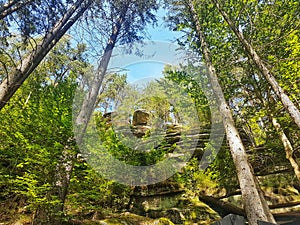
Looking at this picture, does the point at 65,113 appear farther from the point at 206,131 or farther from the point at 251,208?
the point at 206,131

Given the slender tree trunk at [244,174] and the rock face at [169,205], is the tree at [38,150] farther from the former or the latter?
the rock face at [169,205]

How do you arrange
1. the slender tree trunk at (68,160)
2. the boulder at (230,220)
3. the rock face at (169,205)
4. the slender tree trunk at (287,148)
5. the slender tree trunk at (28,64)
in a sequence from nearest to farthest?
the boulder at (230,220), the slender tree trunk at (28,64), the slender tree trunk at (68,160), the slender tree trunk at (287,148), the rock face at (169,205)

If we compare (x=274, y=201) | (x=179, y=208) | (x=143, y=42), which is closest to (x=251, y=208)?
(x=179, y=208)

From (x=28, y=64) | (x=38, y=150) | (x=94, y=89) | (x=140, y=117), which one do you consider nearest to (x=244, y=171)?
(x=38, y=150)

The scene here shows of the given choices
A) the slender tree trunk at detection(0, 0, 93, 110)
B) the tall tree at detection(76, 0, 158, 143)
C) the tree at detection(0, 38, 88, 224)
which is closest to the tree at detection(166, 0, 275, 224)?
the tall tree at detection(76, 0, 158, 143)

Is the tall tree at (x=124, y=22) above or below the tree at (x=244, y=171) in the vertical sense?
above

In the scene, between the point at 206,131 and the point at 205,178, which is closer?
the point at 205,178

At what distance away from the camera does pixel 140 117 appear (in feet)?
41.1

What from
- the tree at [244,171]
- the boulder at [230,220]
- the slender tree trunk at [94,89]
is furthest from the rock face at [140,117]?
the boulder at [230,220]

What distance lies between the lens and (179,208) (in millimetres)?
7129

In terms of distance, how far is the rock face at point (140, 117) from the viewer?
40.5ft

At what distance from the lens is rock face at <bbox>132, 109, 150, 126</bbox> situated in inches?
486

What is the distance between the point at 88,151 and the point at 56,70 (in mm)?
8922

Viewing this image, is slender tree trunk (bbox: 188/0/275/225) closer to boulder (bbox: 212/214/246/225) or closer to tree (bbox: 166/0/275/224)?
tree (bbox: 166/0/275/224)
